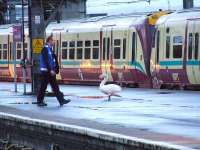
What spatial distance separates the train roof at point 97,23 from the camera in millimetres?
33062

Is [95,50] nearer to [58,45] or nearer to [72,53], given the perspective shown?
[72,53]

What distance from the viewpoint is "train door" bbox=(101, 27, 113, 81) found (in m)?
34.1

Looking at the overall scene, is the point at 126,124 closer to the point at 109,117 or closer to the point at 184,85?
the point at 109,117

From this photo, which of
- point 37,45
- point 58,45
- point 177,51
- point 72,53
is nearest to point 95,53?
point 72,53

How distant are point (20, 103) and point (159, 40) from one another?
11331mm

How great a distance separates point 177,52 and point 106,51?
585 centimetres

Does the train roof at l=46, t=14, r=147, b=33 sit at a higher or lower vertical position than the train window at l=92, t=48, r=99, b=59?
higher

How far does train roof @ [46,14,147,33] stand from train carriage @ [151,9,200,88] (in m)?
2.27

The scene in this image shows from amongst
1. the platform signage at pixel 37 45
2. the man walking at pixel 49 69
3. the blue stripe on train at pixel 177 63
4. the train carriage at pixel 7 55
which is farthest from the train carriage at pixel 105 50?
the man walking at pixel 49 69

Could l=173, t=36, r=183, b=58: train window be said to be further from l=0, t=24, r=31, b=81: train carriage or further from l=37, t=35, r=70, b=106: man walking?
l=0, t=24, r=31, b=81: train carriage

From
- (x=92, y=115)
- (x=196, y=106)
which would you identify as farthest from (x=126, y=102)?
(x=92, y=115)

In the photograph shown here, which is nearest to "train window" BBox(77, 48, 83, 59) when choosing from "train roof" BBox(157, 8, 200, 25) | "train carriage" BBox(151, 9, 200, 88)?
"train carriage" BBox(151, 9, 200, 88)

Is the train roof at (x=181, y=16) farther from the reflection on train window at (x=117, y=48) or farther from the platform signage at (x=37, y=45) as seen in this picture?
the platform signage at (x=37, y=45)

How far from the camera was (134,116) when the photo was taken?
15.6 metres
